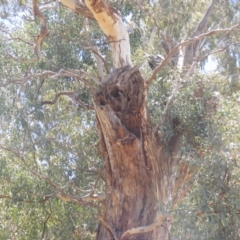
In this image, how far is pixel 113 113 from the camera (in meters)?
6.98

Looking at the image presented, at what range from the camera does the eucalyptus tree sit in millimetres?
7074

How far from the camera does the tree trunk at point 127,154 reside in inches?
278

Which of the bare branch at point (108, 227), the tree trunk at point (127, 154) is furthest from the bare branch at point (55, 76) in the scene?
the bare branch at point (108, 227)

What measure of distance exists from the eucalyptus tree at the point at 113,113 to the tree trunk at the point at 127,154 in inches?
0.6

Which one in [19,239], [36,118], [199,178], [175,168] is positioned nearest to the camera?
[199,178]

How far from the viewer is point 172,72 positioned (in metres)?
8.08

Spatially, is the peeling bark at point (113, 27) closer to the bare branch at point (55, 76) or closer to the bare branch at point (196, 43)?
the bare branch at point (55, 76)

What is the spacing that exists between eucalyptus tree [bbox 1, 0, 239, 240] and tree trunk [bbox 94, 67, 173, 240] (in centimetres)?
2

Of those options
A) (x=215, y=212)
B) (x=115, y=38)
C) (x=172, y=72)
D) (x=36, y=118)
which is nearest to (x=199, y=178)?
(x=215, y=212)

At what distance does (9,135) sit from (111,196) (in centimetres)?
251

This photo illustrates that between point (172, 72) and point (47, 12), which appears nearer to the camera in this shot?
point (172, 72)

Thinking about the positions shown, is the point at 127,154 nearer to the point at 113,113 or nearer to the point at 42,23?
the point at 113,113

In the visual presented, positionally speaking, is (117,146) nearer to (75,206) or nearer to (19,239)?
(75,206)

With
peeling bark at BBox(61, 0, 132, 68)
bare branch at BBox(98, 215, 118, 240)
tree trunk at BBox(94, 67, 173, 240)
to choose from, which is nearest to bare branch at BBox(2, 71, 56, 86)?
peeling bark at BBox(61, 0, 132, 68)
